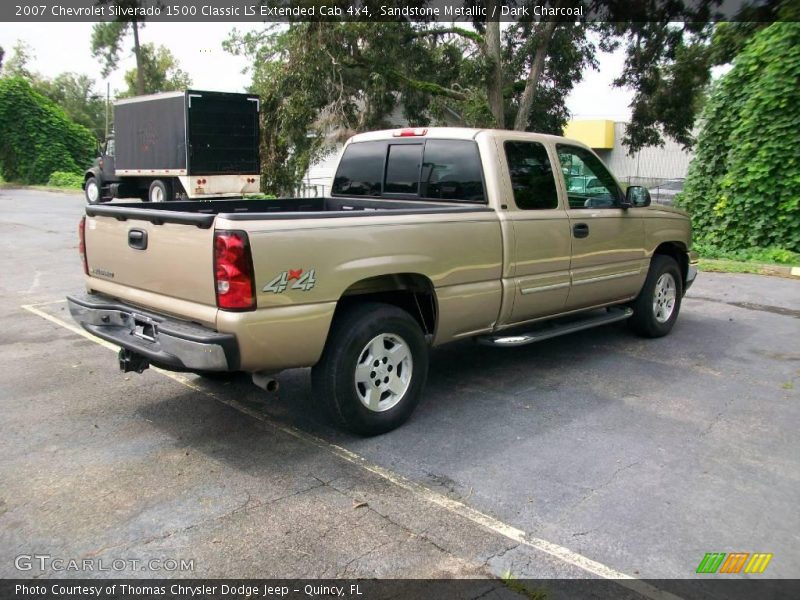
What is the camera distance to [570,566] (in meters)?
3.26

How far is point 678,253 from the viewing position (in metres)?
7.60

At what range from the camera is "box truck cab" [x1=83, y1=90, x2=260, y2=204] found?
19.5m

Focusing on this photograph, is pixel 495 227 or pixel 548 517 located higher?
pixel 495 227

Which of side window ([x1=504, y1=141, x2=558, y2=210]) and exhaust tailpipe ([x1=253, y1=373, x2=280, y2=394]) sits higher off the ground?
side window ([x1=504, y1=141, x2=558, y2=210])

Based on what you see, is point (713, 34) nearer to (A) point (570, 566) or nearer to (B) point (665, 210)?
(B) point (665, 210)

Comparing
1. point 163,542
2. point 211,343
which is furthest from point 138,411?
point 163,542

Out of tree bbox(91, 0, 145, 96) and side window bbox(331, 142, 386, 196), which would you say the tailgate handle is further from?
tree bbox(91, 0, 145, 96)

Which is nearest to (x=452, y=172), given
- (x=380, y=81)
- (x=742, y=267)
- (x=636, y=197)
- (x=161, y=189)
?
(x=636, y=197)

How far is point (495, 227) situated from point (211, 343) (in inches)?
92.7

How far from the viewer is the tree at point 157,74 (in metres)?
61.6

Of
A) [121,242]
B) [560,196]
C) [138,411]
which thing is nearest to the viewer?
[121,242]

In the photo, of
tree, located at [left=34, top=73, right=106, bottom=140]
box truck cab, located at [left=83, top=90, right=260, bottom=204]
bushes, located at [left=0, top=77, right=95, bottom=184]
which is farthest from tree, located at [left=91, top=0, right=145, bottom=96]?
tree, located at [left=34, top=73, right=106, bottom=140]

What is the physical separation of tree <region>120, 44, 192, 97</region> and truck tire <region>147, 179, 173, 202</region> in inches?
1623

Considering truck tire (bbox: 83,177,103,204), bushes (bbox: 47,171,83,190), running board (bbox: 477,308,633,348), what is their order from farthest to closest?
bushes (bbox: 47,171,83,190), truck tire (bbox: 83,177,103,204), running board (bbox: 477,308,633,348)
